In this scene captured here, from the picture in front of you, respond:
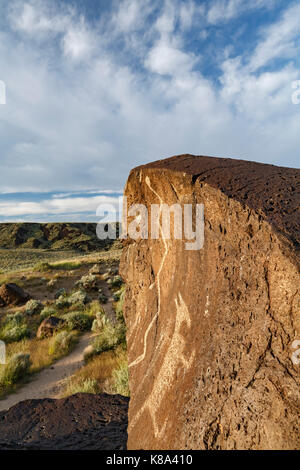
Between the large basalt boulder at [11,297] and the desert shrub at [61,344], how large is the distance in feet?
20.2

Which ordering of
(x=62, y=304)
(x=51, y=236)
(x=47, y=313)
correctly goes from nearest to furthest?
(x=47, y=313)
(x=62, y=304)
(x=51, y=236)

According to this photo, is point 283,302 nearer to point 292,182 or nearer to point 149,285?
point 292,182

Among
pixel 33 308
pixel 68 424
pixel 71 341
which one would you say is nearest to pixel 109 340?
pixel 71 341

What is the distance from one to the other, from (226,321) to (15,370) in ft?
21.7

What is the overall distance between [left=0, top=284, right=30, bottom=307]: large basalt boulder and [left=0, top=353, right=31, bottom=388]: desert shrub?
23.4ft

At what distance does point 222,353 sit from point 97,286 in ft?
52.8

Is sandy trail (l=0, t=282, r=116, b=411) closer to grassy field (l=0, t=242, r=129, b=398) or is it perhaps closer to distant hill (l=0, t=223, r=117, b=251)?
grassy field (l=0, t=242, r=129, b=398)

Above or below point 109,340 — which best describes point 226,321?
above

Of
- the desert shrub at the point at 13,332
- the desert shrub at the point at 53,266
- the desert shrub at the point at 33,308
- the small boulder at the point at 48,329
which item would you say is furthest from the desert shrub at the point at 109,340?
the desert shrub at the point at 53,266

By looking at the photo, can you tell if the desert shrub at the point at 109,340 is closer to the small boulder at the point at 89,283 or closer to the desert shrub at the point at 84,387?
the desert shrub at the point at 84,387

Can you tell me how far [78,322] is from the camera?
31.9 feet

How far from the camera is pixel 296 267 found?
1383mm

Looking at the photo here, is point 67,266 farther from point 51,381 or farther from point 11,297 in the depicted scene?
point 51,381

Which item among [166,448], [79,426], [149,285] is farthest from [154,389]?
[79,426]
